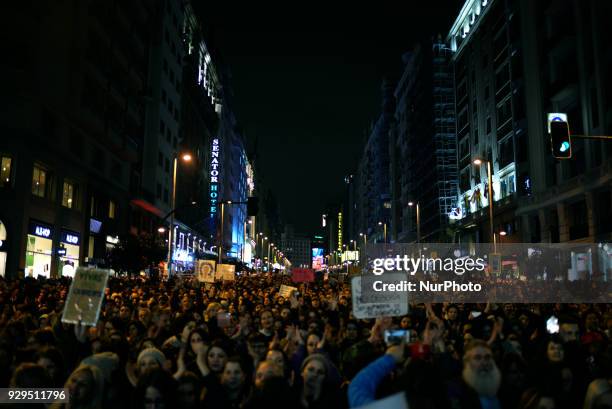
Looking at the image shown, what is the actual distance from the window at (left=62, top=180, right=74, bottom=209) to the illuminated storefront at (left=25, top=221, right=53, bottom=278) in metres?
3.03

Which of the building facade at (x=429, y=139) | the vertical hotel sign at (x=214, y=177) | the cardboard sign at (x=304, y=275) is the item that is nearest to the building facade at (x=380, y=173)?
the building facade at (x=429, y=139)

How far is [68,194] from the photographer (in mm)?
36969

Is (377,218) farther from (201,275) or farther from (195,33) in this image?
(201,275)

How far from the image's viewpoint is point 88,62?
3809 cm

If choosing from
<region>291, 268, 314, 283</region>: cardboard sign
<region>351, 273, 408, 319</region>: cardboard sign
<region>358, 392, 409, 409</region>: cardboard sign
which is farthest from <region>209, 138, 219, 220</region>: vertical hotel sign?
<region>358, 392, 409, 409</region>: cardboard sign

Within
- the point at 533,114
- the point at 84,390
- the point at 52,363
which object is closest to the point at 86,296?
the point at 52,363

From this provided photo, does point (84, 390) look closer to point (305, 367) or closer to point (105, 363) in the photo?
point (105, 363)

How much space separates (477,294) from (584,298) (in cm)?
400

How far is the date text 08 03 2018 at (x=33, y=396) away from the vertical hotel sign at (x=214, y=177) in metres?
83.5

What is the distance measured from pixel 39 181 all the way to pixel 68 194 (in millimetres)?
4303

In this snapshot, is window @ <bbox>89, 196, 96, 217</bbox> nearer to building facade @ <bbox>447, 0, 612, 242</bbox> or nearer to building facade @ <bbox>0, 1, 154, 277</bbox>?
building facade @ <bbox>0, 1, 154, 277</bbox>

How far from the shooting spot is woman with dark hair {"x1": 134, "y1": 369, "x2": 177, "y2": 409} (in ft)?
17.7

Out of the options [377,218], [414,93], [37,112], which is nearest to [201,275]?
[37,112]

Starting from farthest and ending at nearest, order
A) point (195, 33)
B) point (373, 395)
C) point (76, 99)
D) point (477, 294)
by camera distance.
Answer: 1. point (195, 33)
2. point (76, 99)
3. point (477, 294)
4. point (373, 395)
